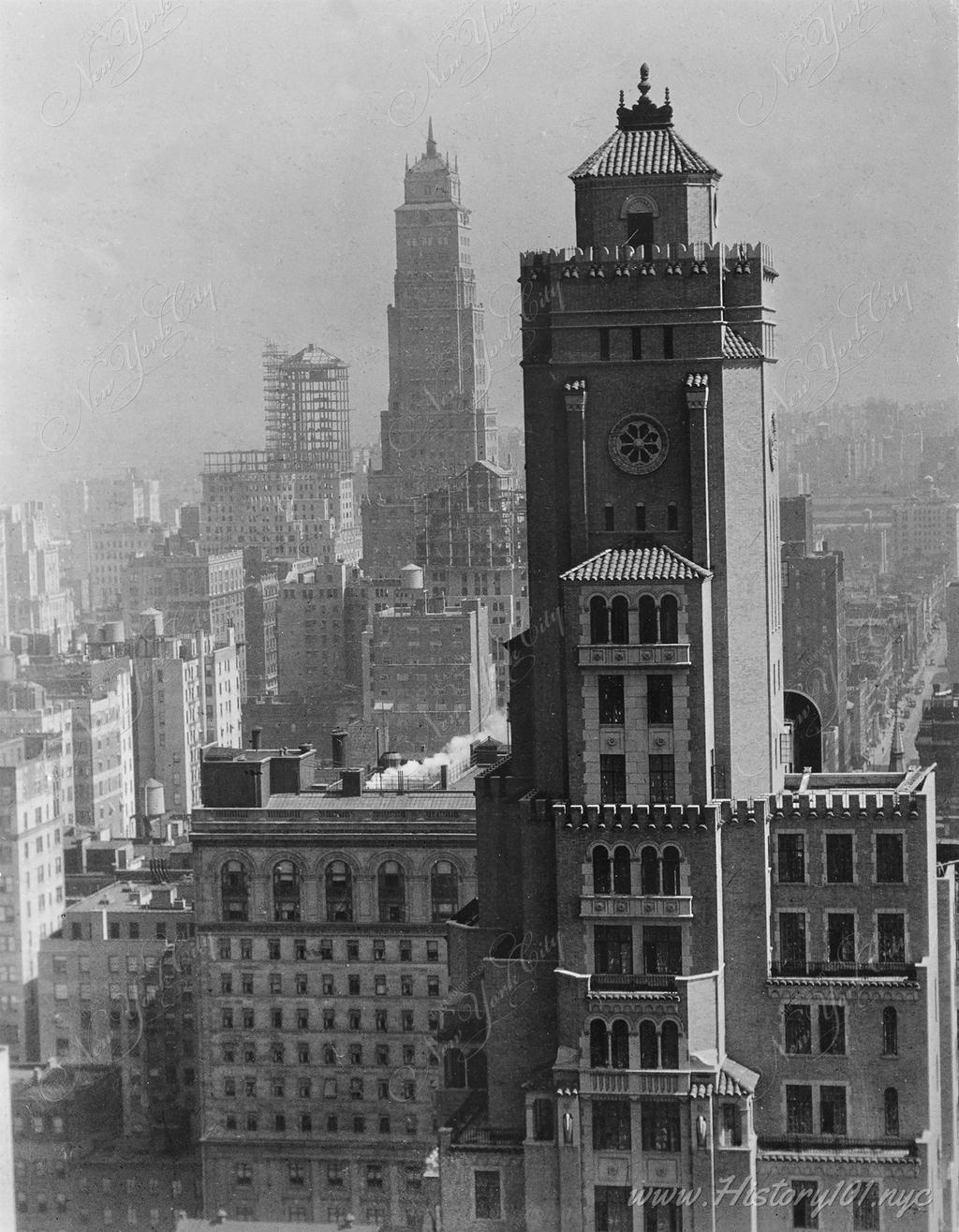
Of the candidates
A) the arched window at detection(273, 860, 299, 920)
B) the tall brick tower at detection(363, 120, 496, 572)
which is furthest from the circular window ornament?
the tall brick tower at detection(363, 120, 496, 572)

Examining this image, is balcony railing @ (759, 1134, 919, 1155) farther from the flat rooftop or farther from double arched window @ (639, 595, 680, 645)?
the flat rooftop

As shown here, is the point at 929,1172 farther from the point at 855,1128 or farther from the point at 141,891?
the point at 141,891

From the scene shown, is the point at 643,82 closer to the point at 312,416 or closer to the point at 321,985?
the point at 321,985

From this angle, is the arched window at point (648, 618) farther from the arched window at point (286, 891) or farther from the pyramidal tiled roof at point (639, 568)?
the arched window at point (286, 891)

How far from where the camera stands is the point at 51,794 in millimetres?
93062

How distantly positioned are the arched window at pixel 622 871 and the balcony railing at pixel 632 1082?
379 centimetres

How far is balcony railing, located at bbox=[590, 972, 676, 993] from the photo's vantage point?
45031 mm

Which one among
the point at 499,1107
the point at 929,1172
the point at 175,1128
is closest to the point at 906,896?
the point at 929,1172

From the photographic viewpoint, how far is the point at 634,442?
46094mm

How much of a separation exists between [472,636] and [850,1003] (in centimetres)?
8384

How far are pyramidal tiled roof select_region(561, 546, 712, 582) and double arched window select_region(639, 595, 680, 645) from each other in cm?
45

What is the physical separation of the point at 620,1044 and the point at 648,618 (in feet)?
29.5

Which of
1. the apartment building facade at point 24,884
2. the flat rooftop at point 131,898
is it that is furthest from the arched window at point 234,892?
the apartment building facade at point 24,884

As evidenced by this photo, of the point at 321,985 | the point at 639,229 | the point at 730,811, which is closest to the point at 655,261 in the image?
the point at 639,229
